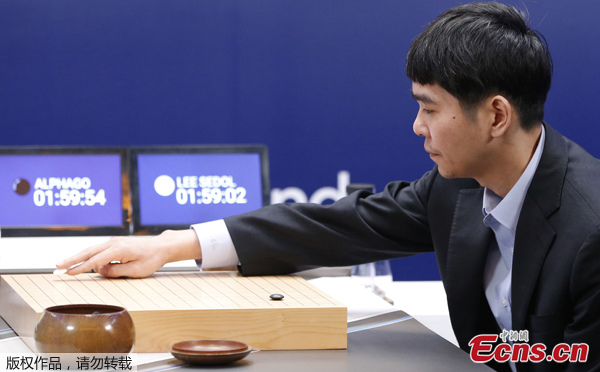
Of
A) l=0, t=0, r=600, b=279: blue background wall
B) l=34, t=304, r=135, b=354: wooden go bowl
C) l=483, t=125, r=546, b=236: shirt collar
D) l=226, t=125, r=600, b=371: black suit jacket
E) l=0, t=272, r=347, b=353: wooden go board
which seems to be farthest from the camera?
l=0, t=0, r=600, b=279: blue background wall

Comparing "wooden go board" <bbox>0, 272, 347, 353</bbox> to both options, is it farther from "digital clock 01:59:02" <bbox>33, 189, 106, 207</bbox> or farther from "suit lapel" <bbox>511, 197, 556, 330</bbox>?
"digital clock 01:59:02" <bbox>33, 189, 106, 207</bbox>

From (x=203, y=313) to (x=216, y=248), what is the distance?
325 mm

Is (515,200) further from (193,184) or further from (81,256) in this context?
(193,184)

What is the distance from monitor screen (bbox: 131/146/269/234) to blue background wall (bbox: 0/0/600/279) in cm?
119

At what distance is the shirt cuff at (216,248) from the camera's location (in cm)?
132

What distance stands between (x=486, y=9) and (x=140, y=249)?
70cm

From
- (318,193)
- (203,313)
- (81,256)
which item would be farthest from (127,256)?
(318,193)

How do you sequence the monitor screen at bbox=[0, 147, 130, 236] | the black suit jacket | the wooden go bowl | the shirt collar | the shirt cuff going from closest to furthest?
the wooden go bowl, the black suit jacket, the shirt collar, the shirt cuff, the monitor screen at bbox=[0, 147, 130, 236]

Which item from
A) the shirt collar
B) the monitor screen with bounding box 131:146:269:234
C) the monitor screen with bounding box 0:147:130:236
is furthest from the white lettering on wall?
the shirt collar

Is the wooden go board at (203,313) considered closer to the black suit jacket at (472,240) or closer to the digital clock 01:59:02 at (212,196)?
the black suit jacket at (472,240)

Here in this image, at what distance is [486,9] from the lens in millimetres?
1213

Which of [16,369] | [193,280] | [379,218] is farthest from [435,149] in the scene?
[16,369]

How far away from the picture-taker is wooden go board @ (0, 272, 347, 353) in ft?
3.28

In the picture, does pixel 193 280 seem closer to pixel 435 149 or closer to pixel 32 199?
pixel 435 149
